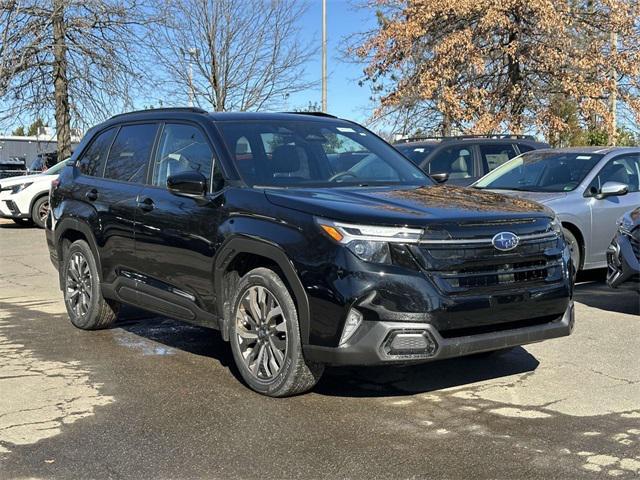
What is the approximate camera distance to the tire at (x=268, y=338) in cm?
457

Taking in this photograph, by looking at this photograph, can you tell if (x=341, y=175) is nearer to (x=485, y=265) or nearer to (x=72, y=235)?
(x=485, y=265)

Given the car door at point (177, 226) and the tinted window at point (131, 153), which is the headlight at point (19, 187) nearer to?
the tinted window at point (131, 153)

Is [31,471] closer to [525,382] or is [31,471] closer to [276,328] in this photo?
[276,328]

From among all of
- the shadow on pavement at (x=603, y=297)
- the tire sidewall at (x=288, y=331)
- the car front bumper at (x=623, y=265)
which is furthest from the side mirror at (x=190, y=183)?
the shadow on pavement at (x=603, y=297)

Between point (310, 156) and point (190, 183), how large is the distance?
94 cm

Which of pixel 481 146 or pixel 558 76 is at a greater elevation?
pixel 558 76

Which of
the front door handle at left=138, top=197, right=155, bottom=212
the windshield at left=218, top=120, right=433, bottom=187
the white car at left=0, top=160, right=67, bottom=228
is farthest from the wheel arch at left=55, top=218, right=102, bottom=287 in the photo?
the white car at left=0, top=160, right=67, bottom=228

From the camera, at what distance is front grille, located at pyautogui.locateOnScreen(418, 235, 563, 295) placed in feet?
14.0

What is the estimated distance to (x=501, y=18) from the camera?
1866 cm

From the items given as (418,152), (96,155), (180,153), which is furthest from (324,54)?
(180,153)

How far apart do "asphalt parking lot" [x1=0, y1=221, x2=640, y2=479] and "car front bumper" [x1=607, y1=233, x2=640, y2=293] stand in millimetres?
508

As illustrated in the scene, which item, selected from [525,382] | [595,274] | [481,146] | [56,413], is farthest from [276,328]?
[481,146]

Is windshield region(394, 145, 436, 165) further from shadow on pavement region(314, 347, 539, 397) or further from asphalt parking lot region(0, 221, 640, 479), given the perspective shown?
shadow on pavement region(314, 347, 539, 397)

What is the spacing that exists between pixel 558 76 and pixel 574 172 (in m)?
11.3
